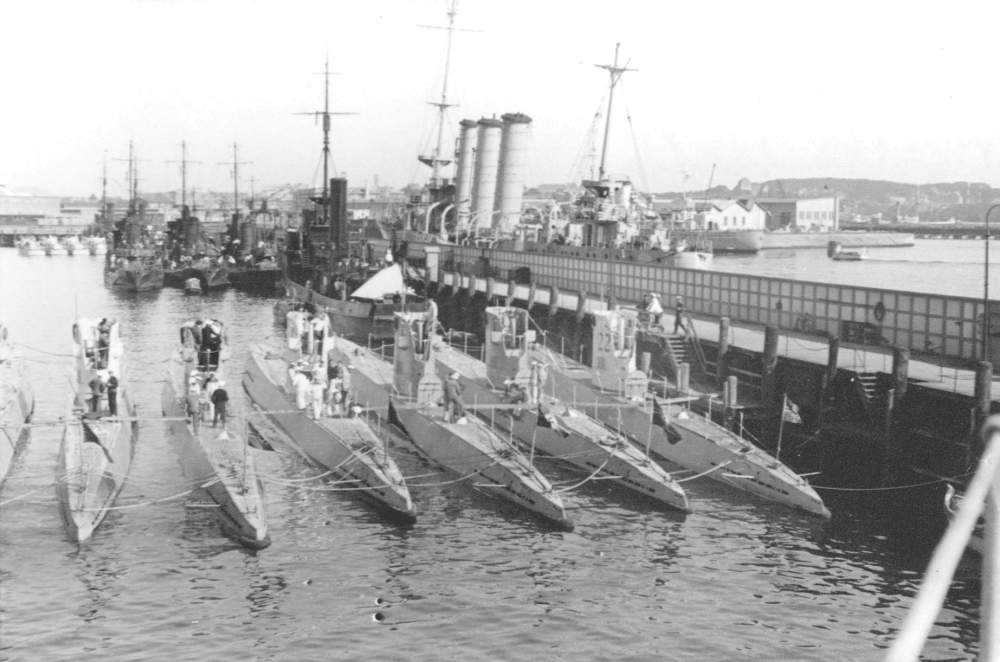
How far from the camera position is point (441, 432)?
37.9 metres

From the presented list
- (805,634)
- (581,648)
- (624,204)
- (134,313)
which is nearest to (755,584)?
(805,634)

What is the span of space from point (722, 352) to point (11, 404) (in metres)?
29.2

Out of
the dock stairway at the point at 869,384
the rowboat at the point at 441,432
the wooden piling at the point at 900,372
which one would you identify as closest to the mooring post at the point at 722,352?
the dock stairway at the point at 869,384

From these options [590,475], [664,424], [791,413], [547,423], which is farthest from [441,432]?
[791,413]

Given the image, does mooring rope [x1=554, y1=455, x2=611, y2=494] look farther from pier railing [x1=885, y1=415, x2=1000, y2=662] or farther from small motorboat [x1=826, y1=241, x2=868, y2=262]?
small motorboat [x1=826, y1=241, x2=868, y2=262]

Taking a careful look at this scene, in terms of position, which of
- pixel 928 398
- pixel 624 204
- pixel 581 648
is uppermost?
pixel 624 204

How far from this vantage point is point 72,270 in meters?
153

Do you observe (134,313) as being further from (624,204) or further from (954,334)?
Result: (954,334)

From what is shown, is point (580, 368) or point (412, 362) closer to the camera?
point (412, 362)

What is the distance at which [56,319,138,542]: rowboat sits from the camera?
1222 inches

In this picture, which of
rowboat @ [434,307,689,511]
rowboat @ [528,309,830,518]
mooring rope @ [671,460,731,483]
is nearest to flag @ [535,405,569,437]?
rowboat @ [434,307,689,511]

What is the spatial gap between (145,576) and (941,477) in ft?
75.3

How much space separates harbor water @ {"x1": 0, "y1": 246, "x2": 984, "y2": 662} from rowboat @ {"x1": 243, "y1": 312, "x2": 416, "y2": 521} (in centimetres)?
64

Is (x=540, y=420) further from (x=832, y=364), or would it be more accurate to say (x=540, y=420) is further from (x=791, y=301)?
(x=791, y=301)
